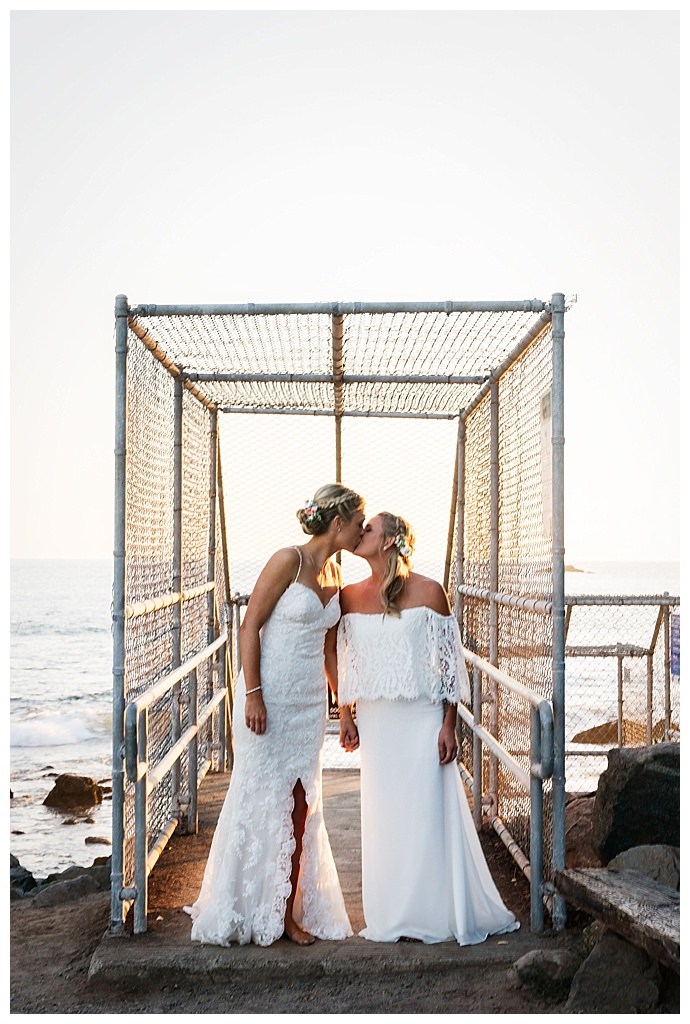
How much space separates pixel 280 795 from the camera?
4145mm

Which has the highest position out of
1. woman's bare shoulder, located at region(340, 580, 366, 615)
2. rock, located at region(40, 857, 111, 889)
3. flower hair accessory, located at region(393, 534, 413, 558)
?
flower hair accessory, located at region(393, 534, 413, 558)

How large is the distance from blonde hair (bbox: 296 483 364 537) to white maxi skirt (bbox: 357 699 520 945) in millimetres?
815

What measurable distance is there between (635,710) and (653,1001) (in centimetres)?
796

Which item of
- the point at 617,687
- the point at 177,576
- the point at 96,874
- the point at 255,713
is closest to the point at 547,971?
the point at 255,713

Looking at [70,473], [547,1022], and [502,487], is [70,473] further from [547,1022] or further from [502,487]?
[547,1022]

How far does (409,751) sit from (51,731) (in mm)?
18116

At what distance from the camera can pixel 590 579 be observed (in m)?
67.2

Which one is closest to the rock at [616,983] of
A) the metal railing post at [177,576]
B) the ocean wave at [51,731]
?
the metal railing post at [177,576]

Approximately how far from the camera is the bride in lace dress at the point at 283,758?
13.4 ft

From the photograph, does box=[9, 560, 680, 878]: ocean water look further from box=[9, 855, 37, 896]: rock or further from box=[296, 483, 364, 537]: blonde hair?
box=[296, 483, 364, 537]: blonde hair

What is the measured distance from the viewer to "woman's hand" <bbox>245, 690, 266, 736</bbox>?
4.09m

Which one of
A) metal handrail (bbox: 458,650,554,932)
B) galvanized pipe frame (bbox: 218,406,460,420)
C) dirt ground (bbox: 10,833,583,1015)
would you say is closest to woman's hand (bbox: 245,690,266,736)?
dirt ground (bbox: 10,833,583,1015)

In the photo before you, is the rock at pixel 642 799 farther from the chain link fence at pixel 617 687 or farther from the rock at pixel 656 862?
the chain link fence at pixel 617 687

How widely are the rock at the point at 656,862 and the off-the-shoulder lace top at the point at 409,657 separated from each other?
3.04 feet
